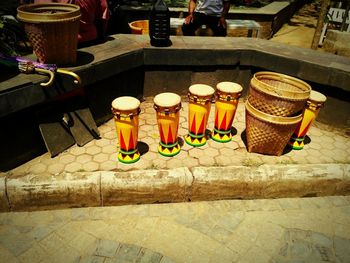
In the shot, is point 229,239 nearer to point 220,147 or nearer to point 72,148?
point 220,147

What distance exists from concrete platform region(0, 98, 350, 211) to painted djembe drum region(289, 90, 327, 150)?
165mm

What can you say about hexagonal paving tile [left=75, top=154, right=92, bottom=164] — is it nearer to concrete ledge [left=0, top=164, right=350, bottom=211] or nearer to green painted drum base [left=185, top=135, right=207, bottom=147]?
concrete ledge [left=0, top=164, right=350, bottom=211]

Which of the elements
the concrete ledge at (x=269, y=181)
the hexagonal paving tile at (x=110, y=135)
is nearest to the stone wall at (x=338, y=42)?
the concrete ledge at (x=269, y=181)

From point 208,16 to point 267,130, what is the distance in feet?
10.7

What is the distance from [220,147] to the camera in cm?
426

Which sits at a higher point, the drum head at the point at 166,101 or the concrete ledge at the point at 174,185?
the drum head at the point at 166,101

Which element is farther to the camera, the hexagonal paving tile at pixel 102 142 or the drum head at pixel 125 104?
the hexagonal paving tile at pixel 102 142

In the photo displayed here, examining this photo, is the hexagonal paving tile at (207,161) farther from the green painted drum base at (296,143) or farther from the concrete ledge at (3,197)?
the concrete ledge at (3,197)

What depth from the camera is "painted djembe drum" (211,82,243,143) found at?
3.92 meters

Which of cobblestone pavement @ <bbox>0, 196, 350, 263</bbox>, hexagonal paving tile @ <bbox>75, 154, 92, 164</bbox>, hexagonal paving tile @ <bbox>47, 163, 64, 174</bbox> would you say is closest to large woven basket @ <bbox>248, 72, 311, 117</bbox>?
cobblestone pavement @ <bbox>0, 196, 350, 263</bbox>

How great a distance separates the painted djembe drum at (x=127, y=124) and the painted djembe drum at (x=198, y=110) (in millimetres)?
782

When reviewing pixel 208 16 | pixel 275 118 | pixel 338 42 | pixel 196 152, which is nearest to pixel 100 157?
pixel 196 152

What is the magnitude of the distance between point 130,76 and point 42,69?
1.65 metres

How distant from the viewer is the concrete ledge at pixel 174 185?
131 inches
